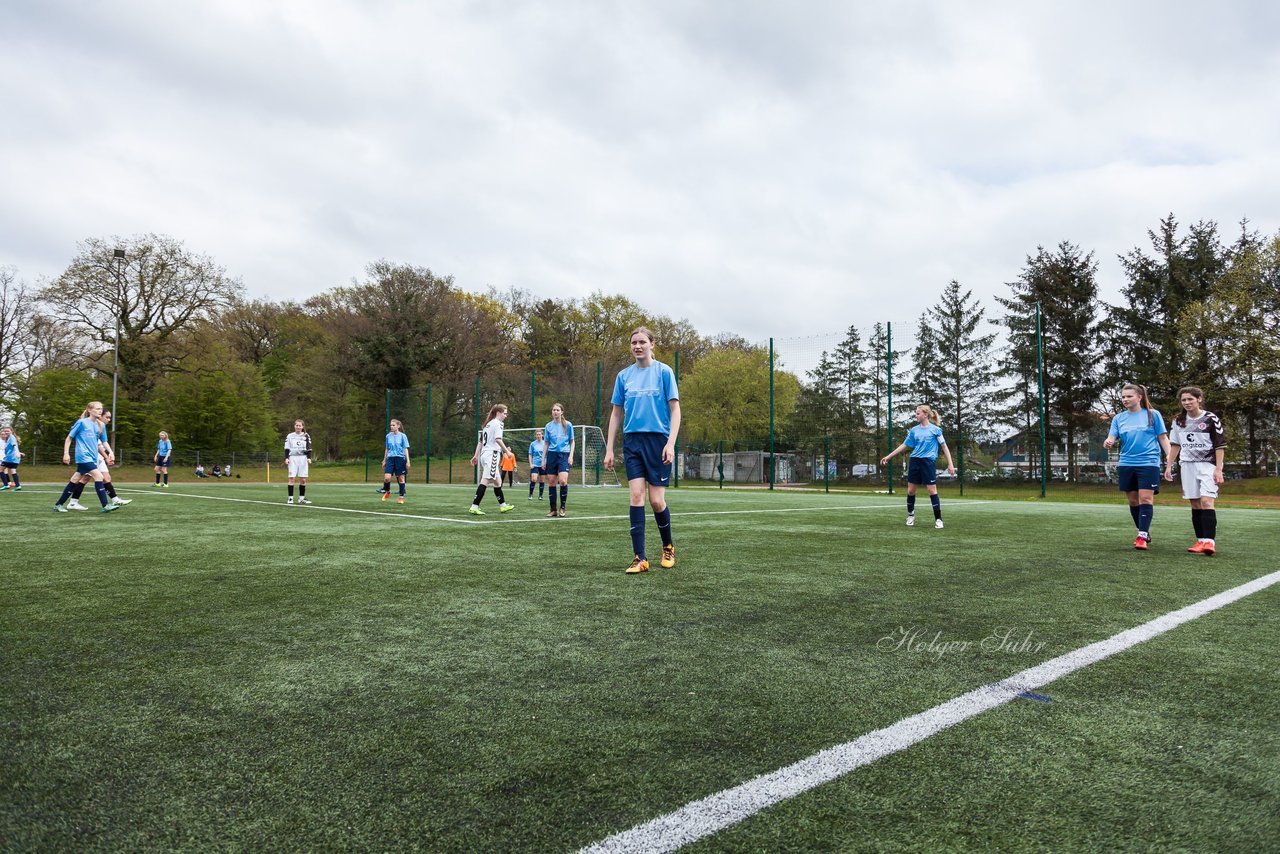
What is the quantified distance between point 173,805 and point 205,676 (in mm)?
1201

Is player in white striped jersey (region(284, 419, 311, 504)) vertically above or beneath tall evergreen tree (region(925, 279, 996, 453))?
beneath

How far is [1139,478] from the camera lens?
7672mm

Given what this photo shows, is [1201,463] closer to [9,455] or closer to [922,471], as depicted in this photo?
[922,471]

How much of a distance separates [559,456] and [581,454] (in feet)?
59.3

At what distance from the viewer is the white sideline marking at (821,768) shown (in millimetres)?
1725

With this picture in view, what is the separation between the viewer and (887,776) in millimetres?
2037

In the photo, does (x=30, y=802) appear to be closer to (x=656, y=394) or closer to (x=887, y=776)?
(x=887, y=776)

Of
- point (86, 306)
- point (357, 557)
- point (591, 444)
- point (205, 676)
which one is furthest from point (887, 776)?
point (86, 306)

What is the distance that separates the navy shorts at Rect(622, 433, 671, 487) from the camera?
591cm

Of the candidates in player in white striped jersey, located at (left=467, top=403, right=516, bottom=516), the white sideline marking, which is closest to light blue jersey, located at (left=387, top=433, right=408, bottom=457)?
player in white striped jersey, located at (left=467, top=403, right=516, bottom=516)

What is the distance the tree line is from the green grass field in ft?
76.3

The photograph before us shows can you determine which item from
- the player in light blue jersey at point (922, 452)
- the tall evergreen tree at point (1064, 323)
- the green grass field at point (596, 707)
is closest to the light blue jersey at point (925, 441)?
the player in light blue jersey at point (922, 452)
